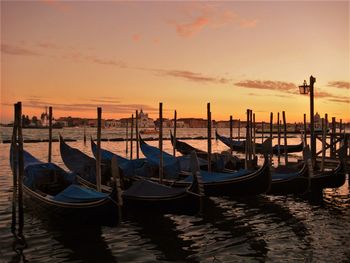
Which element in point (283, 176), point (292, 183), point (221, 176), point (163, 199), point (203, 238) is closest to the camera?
point (203, 238)

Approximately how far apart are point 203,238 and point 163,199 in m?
1.58

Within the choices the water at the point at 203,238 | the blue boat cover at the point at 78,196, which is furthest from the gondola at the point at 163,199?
the blue boat cover at the point at 78,196

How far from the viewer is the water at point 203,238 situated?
344 inches

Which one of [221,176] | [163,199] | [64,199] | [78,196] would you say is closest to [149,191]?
[163,199]

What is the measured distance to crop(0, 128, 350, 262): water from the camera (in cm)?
873

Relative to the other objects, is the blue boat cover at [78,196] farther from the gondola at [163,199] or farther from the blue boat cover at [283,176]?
the blue boat cover at [283,176]

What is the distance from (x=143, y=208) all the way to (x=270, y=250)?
373 cm

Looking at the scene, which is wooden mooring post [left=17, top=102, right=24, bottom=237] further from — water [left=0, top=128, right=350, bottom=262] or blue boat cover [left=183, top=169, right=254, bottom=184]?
blue boat cover [left=183, top=169, right=254, bottom=184]

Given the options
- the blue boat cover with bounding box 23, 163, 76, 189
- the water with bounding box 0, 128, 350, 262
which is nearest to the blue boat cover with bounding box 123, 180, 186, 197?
the water with bounding box 0, 128, 350, 262

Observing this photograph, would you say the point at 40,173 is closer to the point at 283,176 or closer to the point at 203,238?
the point at 203,238

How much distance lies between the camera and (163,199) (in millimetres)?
10812

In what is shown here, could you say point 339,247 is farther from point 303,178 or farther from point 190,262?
point 303,178

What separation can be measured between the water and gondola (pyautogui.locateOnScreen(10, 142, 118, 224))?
46cm

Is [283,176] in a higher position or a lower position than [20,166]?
lower
